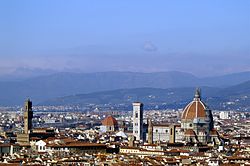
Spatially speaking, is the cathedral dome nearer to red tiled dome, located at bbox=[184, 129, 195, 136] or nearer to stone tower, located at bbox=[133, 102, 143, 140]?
red tiled dome, located at bbox=[184, 129, 195, 136]

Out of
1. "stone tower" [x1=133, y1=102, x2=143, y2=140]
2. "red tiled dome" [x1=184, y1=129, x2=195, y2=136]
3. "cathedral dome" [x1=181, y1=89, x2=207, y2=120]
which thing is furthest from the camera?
"stone tower" [x1=133, y1=102, x2=143, y2=140]

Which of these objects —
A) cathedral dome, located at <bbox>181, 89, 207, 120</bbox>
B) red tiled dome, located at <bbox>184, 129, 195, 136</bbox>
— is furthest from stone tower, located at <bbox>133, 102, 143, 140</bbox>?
red tiled dome, located at <bbox>184, 129, 195, 136</bbox>

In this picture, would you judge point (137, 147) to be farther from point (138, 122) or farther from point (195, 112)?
point (138, 122)

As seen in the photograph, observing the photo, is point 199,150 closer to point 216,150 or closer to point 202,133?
point 216,150

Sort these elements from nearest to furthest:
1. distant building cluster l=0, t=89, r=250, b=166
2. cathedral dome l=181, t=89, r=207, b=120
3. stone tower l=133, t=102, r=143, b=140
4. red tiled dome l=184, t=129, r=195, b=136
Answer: distant building cluster l=0, t=89, r=250, b=166 < red tiled dome l=184, t=129, r=195, b=136 < cathedral dome l=181, t=89, r=207, b=120 < stone tower l=133, t=102, r=143, b=140

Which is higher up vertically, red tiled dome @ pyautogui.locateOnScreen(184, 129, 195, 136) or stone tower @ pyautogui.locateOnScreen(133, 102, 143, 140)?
stone tower @ pyautogui.locateOnScreen(133, 102, 143, 140)

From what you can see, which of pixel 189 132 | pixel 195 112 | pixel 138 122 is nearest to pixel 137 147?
pixel 189 132

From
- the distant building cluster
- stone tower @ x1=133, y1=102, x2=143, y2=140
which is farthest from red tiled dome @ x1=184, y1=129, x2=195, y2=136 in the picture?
stone tower @ x1=133, y1=102, x2=143, y2=140

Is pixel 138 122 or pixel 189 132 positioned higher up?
pixel 138 122

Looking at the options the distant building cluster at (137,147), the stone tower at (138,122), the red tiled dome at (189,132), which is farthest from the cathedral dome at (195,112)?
the stone tower at (138,122)

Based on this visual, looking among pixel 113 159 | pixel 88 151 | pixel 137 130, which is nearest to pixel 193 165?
pixel 113 159

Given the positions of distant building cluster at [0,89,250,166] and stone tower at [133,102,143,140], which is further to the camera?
stone tower at [133,102,143,140]
